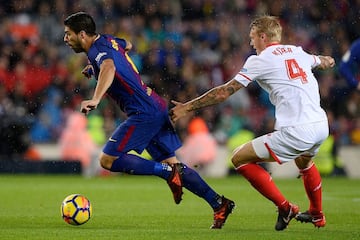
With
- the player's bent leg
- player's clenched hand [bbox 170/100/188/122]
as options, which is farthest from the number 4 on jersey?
player's clenched hand [bbox 170/100/188/122]

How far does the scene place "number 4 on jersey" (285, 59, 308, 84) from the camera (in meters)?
8.41

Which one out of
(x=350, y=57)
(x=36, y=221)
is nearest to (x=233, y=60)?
(x=350, y=57)

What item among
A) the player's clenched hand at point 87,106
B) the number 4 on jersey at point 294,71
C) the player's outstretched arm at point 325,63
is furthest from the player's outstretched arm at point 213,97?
the player's outstretched arm at point 325,63

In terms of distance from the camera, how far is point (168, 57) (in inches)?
822

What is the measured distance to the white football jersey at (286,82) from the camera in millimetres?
8352

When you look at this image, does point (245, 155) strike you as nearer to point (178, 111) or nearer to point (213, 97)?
point (213, 97)

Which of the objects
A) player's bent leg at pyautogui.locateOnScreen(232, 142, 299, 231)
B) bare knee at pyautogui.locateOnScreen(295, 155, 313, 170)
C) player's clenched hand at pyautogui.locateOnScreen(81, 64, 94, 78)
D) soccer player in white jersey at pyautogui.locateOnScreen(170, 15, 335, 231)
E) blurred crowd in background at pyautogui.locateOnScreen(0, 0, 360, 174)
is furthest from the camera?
blurred crowd in background at pyautogui.locateOnScreen(0, 0, 360, 174)

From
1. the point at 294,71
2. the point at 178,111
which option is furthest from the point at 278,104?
the point at 178,111

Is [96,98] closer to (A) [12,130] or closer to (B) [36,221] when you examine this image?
(B) [36,221]

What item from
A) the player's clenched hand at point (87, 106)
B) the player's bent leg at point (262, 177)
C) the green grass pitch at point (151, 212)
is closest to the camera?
the player's clenched hand at point (87, 106)

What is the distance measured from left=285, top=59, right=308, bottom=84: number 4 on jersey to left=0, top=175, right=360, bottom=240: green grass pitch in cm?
135

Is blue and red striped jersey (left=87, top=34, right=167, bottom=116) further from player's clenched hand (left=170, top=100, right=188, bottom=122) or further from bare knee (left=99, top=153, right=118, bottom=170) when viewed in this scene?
player's clenched hand (left=170, top=100, right=188, bottom=122)

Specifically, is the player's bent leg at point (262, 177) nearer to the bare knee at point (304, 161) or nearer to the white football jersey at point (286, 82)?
the white football jersey at point (286, 82)

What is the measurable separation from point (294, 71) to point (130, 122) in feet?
5.23
